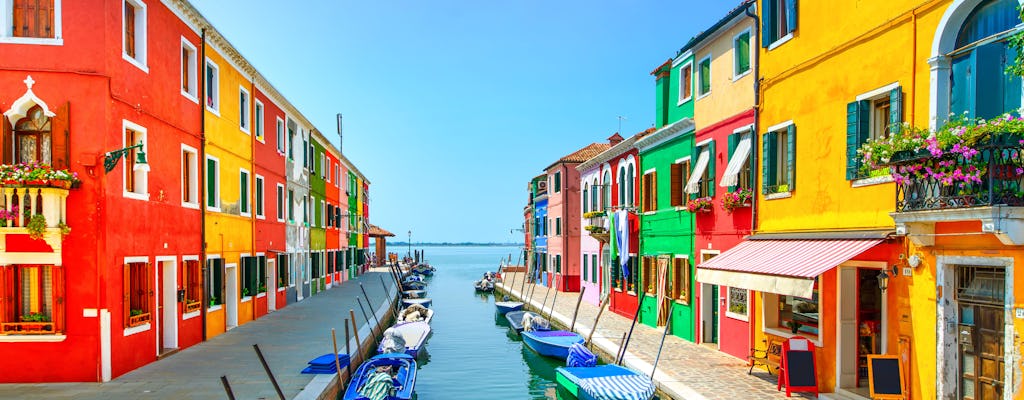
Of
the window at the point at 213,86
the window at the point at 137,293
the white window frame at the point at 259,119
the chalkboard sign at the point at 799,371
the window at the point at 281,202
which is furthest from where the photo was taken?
the window at the point at 281,202

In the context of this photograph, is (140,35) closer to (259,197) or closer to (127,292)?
(127,292)

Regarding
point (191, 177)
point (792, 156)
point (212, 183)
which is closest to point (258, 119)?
point (212, 183)

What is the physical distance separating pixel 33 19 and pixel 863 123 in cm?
1423

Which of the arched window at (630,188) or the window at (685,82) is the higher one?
the window at (685,82)

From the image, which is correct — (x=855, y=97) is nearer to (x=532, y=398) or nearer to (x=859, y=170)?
(x=859, y=170)

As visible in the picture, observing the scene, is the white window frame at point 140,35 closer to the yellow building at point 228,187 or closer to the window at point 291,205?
the yellow building at point 228,187

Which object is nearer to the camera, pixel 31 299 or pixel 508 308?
pixel 31 299

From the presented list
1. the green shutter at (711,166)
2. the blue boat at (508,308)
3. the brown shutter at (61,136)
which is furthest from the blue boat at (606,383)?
the blue boat at (508,308)

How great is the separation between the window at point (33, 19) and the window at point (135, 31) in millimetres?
1381

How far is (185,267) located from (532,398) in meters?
8.75

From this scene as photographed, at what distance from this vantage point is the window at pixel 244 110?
70.2 ft

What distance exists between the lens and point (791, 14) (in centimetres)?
1259

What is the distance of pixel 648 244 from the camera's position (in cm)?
2067

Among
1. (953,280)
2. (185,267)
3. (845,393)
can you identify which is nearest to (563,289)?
(185,267)
